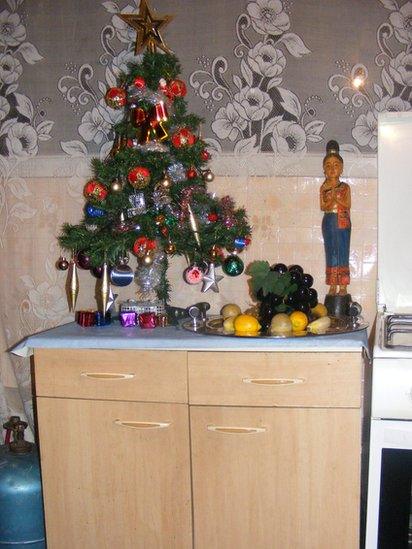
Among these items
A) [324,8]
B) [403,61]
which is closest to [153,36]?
[324,8]

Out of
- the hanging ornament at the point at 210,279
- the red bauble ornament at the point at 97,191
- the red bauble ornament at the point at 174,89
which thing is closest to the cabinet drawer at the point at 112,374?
the hanging ornament at the point at 210,279

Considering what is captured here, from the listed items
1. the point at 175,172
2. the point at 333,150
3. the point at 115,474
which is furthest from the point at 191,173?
the point at 115,474

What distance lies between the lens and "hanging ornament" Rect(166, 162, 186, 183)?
1690mm

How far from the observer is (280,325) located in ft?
4.93

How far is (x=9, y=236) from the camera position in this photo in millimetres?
2020

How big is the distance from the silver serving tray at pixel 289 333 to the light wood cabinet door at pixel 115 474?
23cm

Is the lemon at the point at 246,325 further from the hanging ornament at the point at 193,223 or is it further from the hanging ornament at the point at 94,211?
the hanging ornament at the point at 94,211

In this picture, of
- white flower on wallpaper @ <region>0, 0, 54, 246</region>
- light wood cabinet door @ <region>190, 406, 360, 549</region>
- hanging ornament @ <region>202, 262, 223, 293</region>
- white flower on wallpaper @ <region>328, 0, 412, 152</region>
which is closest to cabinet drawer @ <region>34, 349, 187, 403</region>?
light wood cabinet door @ <region>190, 406, 360, 549</region>

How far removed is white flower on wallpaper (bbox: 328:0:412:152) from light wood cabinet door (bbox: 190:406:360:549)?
952 mm

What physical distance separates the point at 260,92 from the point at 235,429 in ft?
3.66

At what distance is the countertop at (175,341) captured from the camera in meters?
1.44

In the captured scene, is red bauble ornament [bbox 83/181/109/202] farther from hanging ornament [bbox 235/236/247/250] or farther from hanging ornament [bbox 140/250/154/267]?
hanging ornament [bbox 235/236/247/250]

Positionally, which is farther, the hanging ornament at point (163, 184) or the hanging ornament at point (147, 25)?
the hanging ornament at point (147, 25)

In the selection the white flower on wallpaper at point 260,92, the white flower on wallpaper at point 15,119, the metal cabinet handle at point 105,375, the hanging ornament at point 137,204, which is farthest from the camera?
the white flower on wallpaper at point 15,119
